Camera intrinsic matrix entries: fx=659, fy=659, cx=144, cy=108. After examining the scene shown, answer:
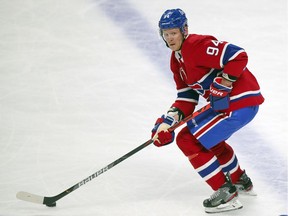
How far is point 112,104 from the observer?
486cm

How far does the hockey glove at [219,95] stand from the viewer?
11.7ft

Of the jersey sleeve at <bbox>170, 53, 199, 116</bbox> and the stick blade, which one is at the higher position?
the jersey sleeve at <bbox>170, 53, 199, 116</bbox>

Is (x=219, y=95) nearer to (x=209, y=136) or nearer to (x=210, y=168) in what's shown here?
(x=209, y=136)

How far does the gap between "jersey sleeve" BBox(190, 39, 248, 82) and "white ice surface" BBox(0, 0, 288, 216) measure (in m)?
0.80

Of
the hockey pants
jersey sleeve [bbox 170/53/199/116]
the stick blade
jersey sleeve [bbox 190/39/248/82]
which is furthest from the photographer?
jersey sleeve [bbox 170/53/199/116]

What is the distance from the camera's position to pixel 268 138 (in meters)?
4.42

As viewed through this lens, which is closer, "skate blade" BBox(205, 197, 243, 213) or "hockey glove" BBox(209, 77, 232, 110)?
"hockey glove" BBox(209, 77, 232, 110)

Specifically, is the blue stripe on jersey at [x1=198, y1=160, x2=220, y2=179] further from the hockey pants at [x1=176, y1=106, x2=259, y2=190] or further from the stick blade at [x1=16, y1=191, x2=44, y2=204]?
the stick blade at [x1=16, y1=191, x2=44, y2=204]

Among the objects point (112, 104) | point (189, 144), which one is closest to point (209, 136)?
point (189, 144)

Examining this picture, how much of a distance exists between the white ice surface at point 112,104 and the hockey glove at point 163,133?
359 millimetres

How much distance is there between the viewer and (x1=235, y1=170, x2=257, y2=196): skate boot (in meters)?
3.88

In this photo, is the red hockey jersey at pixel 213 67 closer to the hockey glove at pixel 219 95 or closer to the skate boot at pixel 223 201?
the hockey glove at pixel 219 95

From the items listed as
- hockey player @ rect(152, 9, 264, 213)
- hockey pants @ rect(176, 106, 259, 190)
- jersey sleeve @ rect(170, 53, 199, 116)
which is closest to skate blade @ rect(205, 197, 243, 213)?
hockey player @ rect(152, 9, 264, 213)

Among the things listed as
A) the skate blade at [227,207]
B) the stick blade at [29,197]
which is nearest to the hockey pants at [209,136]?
the skate blade at [227,207]
